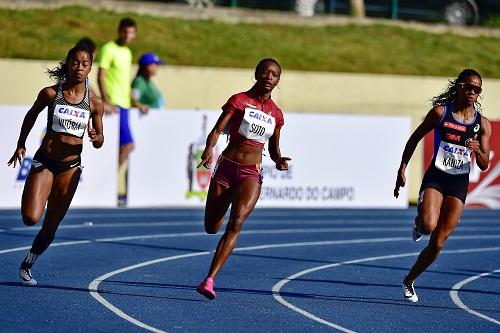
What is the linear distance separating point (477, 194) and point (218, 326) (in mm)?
13443

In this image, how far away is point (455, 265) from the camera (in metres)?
14.1

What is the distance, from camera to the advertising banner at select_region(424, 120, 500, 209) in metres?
21.8

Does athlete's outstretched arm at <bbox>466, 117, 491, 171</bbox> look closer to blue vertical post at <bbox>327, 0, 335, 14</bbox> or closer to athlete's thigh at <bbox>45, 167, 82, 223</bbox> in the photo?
athlete's thigh at <bbox>45, 167, 82, 223</bbox>

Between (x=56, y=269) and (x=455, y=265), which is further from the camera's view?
(x=455, y=265)

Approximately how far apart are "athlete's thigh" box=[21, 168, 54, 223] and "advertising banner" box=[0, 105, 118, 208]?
707cm

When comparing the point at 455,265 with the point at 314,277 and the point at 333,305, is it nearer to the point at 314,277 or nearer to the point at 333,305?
the point at 314,277

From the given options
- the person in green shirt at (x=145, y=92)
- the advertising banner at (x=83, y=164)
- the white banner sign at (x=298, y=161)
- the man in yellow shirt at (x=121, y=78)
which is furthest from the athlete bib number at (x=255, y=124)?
the person in green shirt at (x=145, y=92)

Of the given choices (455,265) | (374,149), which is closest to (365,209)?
(374,149)

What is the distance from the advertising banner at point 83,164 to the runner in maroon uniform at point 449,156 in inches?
313

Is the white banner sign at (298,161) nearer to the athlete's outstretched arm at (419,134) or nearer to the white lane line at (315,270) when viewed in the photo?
the white lane line at (315,270)

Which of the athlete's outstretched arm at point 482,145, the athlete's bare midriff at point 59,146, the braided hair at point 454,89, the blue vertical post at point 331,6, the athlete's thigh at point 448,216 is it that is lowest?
the athlete's thigh at point 448,216

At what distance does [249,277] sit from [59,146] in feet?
8.19

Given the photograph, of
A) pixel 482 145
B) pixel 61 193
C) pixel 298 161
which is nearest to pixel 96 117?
pixel 61 193

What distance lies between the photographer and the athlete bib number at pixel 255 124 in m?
10.5
